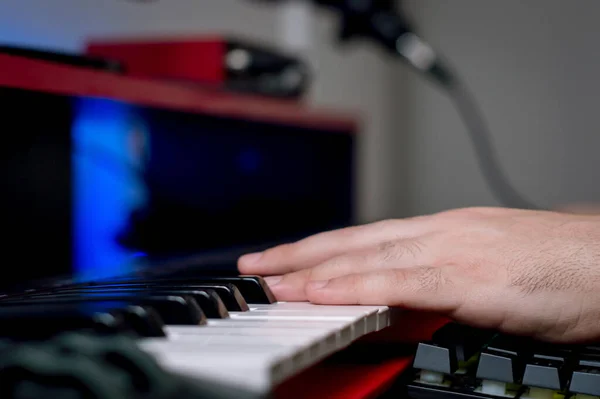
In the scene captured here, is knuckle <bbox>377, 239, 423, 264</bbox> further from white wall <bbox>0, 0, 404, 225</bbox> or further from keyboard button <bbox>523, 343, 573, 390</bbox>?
white wall <bbox>0, 0, 404, 225</bbox>

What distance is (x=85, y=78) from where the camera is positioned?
81 centimetres

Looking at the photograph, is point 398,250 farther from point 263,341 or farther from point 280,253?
point 263,341

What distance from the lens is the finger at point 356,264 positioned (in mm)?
695

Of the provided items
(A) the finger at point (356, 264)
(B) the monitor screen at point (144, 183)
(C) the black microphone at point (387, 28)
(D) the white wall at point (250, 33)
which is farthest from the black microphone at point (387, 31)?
(A) the finger at point (356, 264)

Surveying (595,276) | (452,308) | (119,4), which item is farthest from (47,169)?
(119,4)

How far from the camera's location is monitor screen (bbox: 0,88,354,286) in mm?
817

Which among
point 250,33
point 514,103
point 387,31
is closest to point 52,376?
point 387,31

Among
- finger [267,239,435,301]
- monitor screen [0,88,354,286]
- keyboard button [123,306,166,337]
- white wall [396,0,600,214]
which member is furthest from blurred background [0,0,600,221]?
keyboard button [123,306,166,337]

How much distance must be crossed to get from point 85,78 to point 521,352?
527 mm

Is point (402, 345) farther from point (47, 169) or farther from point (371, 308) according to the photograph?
point (47, 169)

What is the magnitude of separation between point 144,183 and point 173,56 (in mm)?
290

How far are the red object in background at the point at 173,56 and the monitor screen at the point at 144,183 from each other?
10cm

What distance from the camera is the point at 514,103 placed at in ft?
9.41

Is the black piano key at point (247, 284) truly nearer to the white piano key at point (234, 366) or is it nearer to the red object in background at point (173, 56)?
the white piano key at point (234, 366)
